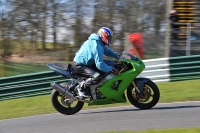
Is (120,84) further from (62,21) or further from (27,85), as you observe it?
(62,21)

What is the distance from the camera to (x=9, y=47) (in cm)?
2628

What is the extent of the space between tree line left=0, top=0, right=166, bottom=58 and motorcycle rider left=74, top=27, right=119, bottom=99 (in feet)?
48.9

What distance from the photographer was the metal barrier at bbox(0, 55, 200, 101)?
1283 cm

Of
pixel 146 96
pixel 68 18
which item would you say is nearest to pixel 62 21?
pixel 68 18

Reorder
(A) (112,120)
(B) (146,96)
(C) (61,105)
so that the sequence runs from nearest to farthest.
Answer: (A) (112,120) → (B) (146,96) → (C) (61,105)

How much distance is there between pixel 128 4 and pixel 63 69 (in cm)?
1659

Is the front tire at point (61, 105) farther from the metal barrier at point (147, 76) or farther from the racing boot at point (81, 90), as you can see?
the metal barrier at point (147, 76)

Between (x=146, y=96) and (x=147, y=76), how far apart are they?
4.15 metres

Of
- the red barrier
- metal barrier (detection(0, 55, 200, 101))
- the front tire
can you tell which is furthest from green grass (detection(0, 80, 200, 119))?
the red barrier

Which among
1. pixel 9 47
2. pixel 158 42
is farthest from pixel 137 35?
pixel 9 47

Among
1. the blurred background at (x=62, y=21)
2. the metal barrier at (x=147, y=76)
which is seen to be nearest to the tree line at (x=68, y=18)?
the blurred background at (x=62, y=21)

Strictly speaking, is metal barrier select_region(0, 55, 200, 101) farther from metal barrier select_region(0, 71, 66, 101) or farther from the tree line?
the tree line

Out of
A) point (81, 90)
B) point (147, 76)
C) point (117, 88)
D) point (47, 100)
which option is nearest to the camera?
point (117, 88)

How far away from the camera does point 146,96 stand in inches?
342
